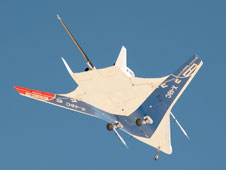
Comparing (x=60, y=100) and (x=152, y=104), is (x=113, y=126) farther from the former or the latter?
(x=60, y=100)

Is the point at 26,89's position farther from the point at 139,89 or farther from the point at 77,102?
the point at 139,89

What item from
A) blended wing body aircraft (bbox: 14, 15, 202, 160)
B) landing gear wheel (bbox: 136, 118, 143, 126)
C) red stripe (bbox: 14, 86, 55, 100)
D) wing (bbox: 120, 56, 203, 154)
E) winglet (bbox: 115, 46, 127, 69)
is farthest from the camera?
red stripe (bbox: 14, 86, 55, 100)

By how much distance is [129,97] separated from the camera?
56.9m

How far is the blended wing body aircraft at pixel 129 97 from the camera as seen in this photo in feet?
180

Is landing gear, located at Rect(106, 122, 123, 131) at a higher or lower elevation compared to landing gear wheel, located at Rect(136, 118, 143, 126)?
higher

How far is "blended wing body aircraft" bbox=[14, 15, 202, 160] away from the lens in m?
54.9

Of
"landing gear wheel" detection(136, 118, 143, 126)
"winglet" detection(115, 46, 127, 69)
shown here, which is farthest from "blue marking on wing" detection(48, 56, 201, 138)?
"winglet" detection(115, 46, 127, 69)

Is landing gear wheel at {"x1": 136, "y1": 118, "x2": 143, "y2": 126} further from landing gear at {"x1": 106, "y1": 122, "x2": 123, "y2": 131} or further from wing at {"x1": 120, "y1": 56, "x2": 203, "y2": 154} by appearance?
landing gear at {"x1": 106, "y1": 122, "x2": 123, "y2": 131}

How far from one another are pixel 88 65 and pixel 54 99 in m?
7.90

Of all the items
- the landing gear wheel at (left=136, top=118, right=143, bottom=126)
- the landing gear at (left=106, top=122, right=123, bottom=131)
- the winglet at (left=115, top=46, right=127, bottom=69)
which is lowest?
the landing gear wheel at (left=136, top=118, right=143, bottom=126)

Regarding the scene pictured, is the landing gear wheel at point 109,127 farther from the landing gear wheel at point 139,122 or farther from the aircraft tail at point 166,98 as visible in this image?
the aircraft tail at point 166,98

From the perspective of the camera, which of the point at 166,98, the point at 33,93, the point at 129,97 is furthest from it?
the point at 33,93

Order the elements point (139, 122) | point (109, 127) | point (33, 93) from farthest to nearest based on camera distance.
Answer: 1. point (33, 93)
2. point (109, 127)
3. point (139, 122)

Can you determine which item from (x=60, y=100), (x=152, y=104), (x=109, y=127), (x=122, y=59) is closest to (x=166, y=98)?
(x=152, y=104)
